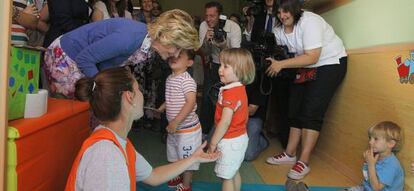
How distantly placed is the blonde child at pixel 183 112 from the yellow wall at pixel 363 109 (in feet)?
3.34

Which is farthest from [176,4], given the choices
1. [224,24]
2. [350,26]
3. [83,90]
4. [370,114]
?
[83,90]

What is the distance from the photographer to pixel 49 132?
1.28 metres

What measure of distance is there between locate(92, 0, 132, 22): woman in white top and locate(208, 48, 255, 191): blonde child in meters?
1.20

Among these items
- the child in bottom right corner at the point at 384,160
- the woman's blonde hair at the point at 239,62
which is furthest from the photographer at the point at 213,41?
the child in bottom right corner at the point at 384,160

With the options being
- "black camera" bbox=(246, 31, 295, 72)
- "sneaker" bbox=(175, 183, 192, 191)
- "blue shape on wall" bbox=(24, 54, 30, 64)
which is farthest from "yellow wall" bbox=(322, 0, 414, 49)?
"blue shape on wall" bbox=(24, 54, 30, 64)

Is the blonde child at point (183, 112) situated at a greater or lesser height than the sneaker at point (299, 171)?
greater

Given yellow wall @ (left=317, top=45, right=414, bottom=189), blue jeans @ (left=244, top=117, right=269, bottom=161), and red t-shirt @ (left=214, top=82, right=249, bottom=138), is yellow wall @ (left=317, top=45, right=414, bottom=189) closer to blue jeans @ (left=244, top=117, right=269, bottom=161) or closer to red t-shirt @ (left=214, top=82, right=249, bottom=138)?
blue jeans @ (left=244, top=117, right=269, bottom=161)

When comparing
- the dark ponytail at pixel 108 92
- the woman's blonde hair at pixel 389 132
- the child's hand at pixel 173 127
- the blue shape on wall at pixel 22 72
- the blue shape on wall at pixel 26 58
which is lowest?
the child's hand at pixel 173 127

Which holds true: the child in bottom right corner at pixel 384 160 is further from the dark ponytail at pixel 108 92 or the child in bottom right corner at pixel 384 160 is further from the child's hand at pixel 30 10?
the child's hand at pixel 30 10

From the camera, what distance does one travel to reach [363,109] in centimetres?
237

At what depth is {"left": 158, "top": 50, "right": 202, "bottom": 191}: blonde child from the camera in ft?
6.56

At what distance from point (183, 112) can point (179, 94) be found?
4.4 inches

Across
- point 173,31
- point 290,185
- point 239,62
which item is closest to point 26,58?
point 173,31

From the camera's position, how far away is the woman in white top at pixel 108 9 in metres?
2.73
